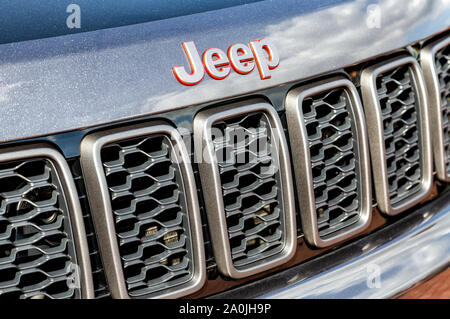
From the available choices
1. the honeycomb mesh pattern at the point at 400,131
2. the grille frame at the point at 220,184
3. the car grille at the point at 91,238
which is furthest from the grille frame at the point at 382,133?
the car grille at the point at 91,238

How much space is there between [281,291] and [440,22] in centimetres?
129

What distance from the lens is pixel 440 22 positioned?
2266 mm

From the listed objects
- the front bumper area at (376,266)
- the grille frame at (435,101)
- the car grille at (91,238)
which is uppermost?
the grille frame at (435,101)

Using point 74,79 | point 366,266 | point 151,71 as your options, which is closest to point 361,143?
point 366,266

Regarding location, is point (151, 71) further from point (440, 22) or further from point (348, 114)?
point (440, 22)

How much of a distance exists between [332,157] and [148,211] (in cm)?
74

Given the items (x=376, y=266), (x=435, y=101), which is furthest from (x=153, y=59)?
(x=435, y=101)

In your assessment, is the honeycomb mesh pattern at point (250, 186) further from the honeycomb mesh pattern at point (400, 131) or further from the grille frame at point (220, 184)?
the honeycomb mesh pattern at point (400, 131)

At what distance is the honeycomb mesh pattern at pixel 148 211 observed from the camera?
5.39 feet

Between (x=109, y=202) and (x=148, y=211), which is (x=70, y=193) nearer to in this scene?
(x=109, y=202)

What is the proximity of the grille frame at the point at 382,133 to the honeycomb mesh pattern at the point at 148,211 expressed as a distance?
2.71 feet

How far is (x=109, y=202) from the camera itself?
1.60m

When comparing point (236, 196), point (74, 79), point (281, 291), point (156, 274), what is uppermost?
point (74, 79)

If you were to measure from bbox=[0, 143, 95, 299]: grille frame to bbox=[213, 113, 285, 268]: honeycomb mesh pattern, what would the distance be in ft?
1.51
